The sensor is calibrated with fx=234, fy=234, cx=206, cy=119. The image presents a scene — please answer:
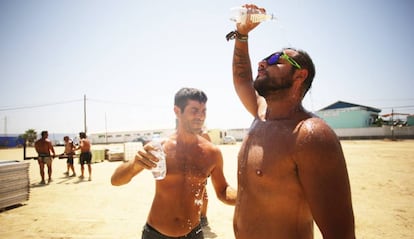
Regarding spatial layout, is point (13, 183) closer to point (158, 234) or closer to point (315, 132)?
point (158, 234)

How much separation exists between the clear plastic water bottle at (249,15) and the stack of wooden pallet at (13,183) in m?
8.07

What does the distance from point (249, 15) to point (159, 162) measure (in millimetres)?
1806

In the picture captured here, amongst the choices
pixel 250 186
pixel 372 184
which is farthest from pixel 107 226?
pixel 372 184

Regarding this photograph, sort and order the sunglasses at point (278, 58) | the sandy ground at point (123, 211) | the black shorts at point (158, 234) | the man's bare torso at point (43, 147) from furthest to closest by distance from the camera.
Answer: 1. the man's bare torso at point (43, 147)
2. the sandy ground at point (123, 211)
3. the black shorts at point (158, 234)
4. the sunglasses at point (278, 58)

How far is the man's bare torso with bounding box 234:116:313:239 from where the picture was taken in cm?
166

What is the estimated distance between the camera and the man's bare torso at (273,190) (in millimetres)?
1657

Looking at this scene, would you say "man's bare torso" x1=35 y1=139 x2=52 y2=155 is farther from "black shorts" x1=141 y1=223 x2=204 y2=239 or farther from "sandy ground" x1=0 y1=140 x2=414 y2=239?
"black shorts" x1=141 y1=223 x2=204 y2=239

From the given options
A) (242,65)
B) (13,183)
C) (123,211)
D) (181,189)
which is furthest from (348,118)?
(181,189)

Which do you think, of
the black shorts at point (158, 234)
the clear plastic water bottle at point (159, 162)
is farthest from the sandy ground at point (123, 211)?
the clear plastic water bottle at point (159, 162)

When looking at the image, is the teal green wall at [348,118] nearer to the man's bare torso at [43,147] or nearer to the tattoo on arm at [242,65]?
the man's bare torso at [43,147]

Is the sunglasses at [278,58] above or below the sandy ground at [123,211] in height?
above

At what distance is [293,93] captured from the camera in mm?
1905

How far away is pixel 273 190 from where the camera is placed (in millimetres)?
1729

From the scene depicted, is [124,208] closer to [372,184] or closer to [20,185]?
[20,185]
